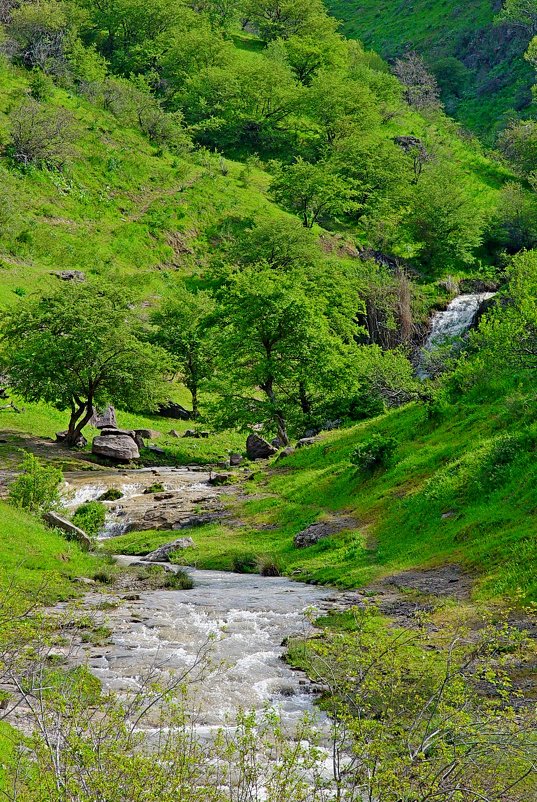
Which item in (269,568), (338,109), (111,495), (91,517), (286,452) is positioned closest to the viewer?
(269,568)

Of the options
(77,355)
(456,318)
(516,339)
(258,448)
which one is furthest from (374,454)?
(456,318)

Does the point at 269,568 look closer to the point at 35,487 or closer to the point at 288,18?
the point at 35,487

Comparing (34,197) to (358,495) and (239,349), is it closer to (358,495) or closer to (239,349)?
(239,349)

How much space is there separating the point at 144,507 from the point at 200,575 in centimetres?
858

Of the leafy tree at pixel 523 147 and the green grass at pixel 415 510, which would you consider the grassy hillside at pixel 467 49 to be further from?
the green grass at pixel 415 510

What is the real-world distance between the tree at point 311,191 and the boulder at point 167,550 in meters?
45.3

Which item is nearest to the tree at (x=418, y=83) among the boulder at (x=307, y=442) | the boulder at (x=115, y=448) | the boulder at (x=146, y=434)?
the boulder at (x=146, y=434)

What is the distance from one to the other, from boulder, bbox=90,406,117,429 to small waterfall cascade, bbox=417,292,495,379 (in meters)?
21.8

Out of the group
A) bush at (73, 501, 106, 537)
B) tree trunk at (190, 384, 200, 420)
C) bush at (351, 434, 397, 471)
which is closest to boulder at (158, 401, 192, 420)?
tree trunk at (190, 384, 200, 420)

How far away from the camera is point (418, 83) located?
104m

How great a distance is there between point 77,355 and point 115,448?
14.9ft

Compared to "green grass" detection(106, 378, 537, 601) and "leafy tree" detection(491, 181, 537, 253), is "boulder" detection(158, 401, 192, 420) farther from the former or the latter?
"leafy tree" detection(491, 181, 537, 253)

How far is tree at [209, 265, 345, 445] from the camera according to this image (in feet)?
110

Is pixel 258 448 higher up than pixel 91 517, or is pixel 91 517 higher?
pixel 258 448
